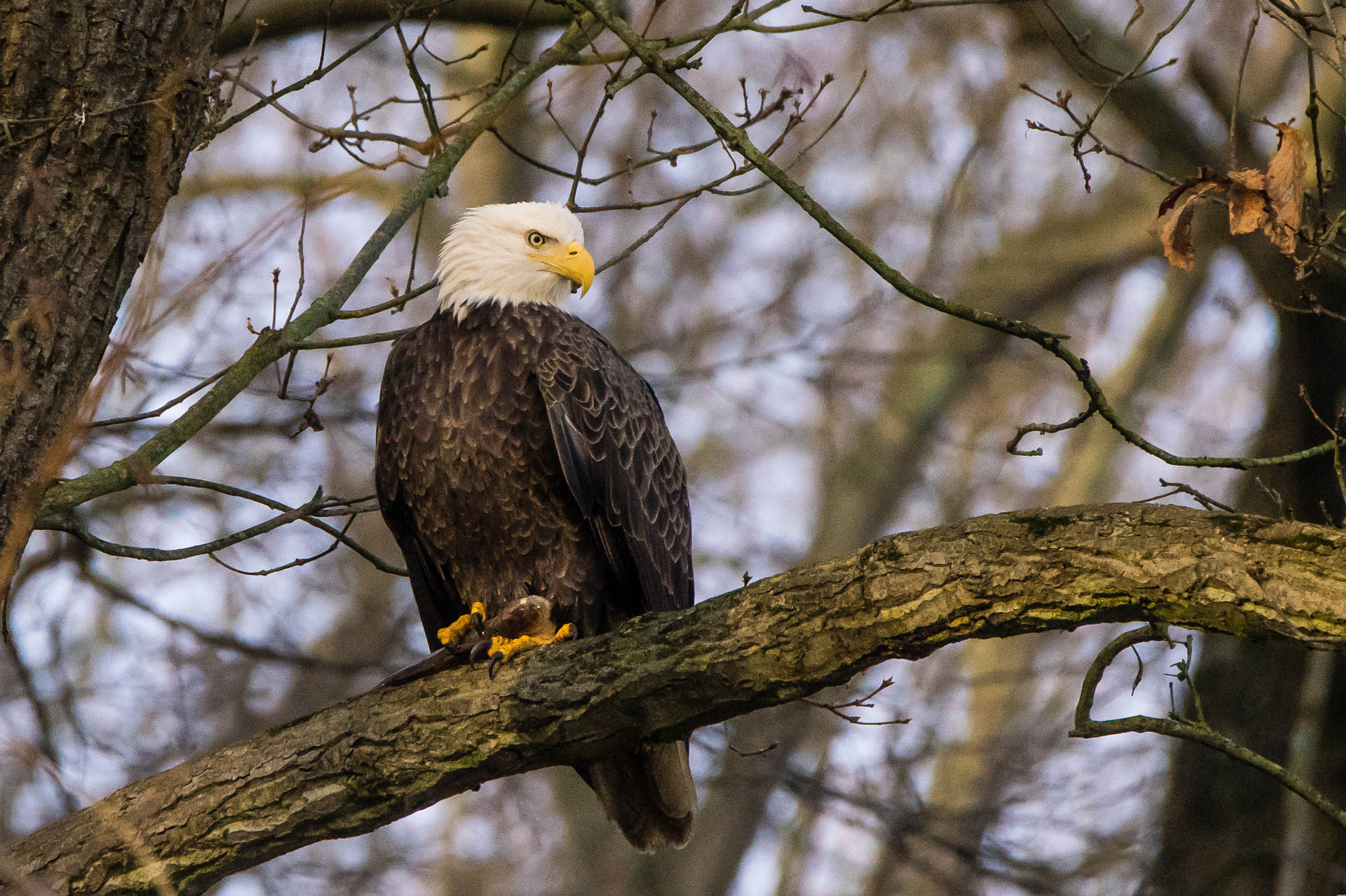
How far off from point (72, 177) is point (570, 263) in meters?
2.16

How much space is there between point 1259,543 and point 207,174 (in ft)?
22.9

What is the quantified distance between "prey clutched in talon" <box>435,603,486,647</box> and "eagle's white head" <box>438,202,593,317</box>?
42.1 inches

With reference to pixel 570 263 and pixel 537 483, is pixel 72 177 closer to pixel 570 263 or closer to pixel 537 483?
pixel 537 483

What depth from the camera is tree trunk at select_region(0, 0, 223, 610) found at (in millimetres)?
2783

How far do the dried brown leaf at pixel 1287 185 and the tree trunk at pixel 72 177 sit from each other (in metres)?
2.43

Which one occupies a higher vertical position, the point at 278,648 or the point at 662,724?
the point at 278,648

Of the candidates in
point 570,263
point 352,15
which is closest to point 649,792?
point 570,263

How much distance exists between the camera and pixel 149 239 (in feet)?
9.86

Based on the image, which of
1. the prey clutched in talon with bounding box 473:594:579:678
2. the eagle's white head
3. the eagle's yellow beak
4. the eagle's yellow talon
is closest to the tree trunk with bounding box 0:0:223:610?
the eagle's yellow talon

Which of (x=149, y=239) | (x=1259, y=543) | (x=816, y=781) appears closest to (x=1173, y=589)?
(x=1259, y=543)

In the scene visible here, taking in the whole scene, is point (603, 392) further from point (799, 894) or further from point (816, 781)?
point (799, 894)

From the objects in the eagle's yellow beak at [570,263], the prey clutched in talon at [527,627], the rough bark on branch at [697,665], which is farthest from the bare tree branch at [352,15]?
the rough bark on branch at [697,665]

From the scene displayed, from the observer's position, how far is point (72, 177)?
2887 millimetres

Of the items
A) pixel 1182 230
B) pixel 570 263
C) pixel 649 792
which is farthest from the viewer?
pixel 570 263
